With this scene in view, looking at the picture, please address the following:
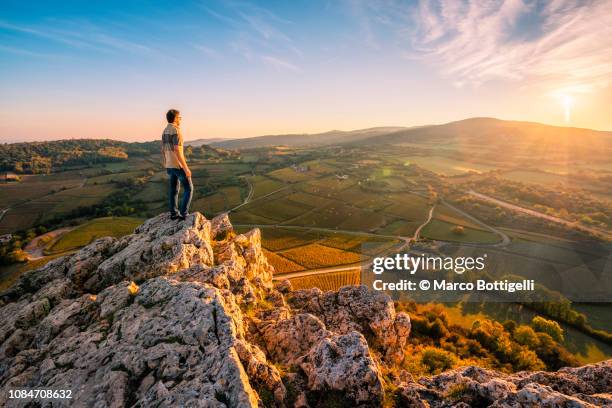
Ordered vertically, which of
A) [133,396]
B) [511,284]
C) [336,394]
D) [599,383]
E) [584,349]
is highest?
[133,396]

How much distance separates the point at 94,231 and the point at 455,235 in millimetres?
135549

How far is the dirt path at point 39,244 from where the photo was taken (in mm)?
93375

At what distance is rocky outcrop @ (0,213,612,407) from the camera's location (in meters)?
9.60

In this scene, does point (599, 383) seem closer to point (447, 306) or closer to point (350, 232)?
point (447, 306)

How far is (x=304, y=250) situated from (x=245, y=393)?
83.7 meters

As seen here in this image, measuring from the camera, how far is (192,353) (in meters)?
10.4

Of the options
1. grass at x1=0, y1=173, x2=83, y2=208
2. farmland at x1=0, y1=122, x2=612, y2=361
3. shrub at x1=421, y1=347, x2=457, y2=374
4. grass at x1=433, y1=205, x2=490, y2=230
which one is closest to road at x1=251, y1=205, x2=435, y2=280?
farmland at x1=0, y1=122, x2=612, y2=361

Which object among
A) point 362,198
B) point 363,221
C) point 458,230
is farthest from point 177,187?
point 362,198

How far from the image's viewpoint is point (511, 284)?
65.4 m

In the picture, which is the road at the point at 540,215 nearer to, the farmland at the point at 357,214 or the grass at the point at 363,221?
the farmland at the point at 357,214

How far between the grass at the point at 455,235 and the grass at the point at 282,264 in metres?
52.6

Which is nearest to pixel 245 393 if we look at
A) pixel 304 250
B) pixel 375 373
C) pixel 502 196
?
pixel 375 373

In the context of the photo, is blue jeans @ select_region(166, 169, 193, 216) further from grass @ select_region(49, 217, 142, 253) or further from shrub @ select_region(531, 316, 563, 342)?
grass @ select_region(49, 217, 142, 253)

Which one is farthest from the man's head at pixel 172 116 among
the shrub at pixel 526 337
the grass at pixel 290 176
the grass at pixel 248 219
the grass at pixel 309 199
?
the grass at pixel 290 176
